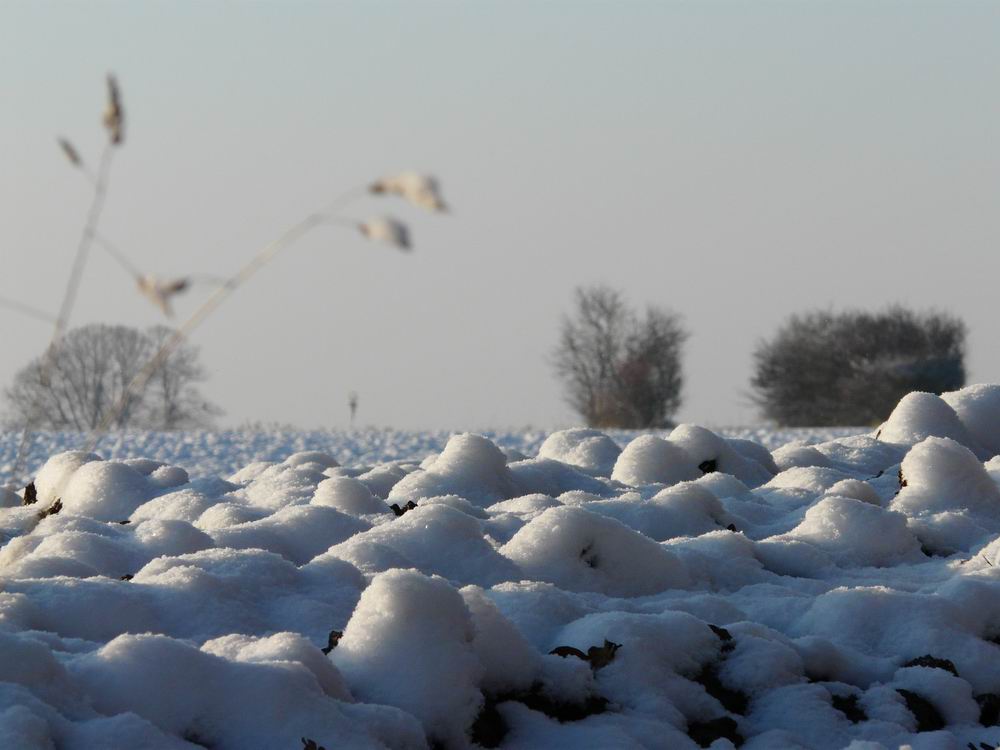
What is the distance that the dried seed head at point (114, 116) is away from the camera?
7.50 feet

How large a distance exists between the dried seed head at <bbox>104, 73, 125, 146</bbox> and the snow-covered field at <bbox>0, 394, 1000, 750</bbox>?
0.74 m

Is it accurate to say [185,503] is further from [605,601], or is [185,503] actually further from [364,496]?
[605,601]

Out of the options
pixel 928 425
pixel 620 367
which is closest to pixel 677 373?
pixel 620 367

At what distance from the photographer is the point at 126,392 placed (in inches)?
84.6

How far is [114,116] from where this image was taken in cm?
231

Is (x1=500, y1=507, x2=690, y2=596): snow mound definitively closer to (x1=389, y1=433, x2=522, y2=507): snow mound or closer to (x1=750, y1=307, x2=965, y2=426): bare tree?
(x1=389, y1=433, x2=522, y2=507): snow mound

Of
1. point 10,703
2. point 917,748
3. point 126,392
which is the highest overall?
point 126,392

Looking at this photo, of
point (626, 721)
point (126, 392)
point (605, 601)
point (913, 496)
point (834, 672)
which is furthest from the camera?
point (913, 496)

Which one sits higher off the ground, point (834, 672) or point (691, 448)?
point (691, 448)

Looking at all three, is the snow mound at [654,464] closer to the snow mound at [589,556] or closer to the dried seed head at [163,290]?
the snow mound at [589,556]

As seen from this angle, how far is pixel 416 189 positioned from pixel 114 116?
0.75 meters

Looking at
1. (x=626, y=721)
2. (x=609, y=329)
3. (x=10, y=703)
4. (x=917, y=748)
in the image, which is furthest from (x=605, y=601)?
(x=609, y=329)

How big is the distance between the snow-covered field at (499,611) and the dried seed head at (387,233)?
103 cm

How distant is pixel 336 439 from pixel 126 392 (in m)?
13.7
